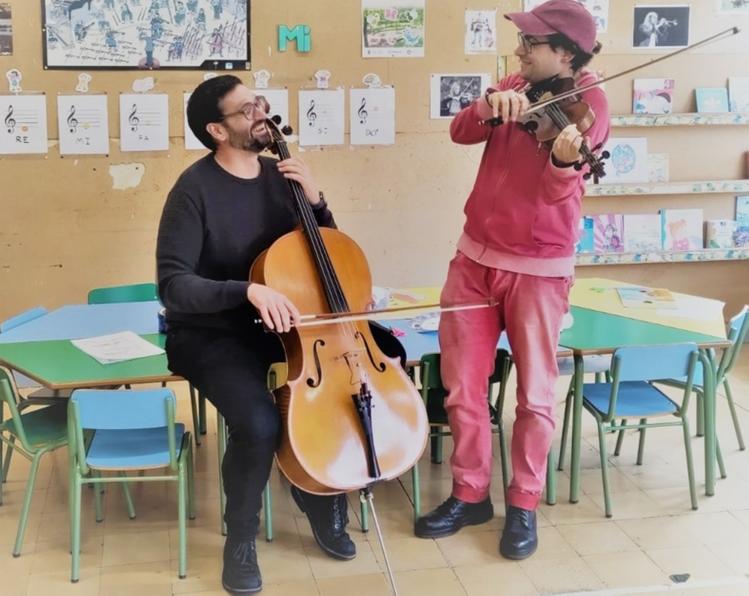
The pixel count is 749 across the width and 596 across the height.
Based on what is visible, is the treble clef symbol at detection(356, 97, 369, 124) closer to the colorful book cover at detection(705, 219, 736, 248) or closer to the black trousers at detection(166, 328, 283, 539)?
the colorful book cover at detection(705, 219, 736, 248)

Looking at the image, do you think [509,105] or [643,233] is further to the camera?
[643,233]

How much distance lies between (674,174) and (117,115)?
286 centimetres

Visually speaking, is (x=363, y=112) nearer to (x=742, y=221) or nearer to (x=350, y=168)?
(x=350, y=168)

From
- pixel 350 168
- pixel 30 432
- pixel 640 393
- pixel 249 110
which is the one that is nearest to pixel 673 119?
pixel 350 168

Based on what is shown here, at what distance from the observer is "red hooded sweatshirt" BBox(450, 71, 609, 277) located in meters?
2.37

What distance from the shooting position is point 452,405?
253 centimetres

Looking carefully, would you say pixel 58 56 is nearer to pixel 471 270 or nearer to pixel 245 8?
pixel 245 8

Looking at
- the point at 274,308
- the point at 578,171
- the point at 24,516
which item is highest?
the point at 578,171

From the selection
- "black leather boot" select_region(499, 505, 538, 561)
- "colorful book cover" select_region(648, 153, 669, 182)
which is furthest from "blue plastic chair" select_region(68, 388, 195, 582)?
"colorful book cover" select_region(648, 153, 669, 182)

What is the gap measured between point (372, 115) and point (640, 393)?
205 centimetres

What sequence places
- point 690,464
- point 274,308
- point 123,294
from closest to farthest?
point 274,308
point 690,464
point 123,294

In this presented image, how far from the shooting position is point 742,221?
15.5 feet

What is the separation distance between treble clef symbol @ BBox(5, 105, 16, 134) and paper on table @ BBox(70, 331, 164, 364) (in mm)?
1711

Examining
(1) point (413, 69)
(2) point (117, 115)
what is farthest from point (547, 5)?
(2) point (117, 115)
